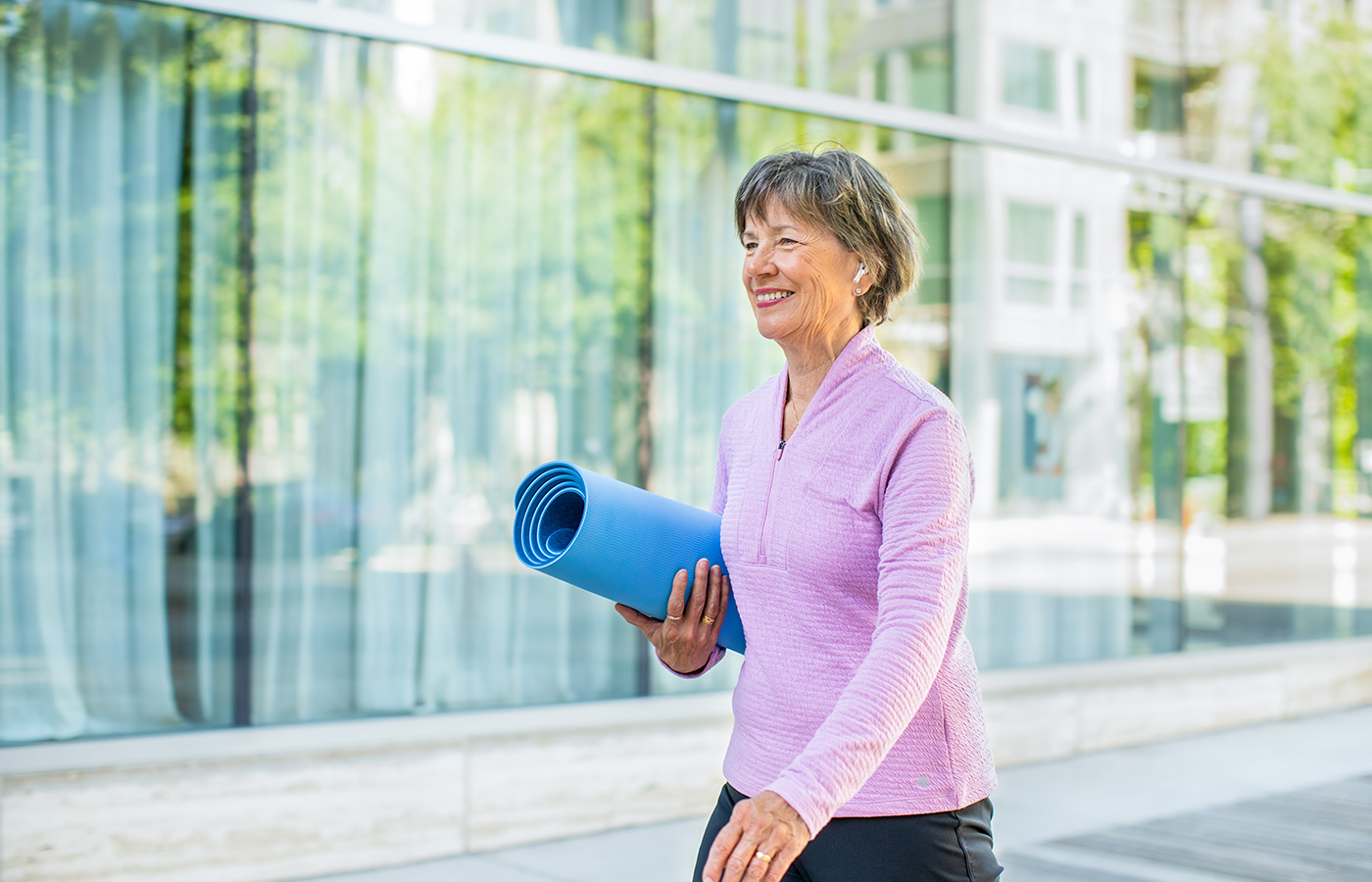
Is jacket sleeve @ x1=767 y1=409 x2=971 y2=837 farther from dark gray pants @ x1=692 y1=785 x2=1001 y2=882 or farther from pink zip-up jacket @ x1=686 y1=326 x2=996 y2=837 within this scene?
dark gray pants @ x1=692 y1=785 x2=1001 y2=882

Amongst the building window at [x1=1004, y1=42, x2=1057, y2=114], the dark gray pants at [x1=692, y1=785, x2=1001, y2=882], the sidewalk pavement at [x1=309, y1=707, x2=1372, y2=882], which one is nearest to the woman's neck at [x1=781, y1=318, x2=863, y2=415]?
the dark gray pants at [x1=692, y1=785, x2=1001, y2=882]

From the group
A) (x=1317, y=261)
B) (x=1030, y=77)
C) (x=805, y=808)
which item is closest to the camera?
(x=805, y=808)

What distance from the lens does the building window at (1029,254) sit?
6.81 metres

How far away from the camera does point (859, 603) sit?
1.69 metres

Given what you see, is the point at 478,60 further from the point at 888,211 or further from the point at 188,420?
the point at 888,211

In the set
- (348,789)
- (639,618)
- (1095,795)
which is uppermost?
(639,618)

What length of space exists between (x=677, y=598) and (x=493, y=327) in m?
3.65

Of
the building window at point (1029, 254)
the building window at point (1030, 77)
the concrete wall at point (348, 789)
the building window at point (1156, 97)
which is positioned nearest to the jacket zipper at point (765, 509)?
the concrete wall at point (348, 789)

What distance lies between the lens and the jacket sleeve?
1.46m

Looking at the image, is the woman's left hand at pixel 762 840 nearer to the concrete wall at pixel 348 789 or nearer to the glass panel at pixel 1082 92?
the concrete wall at pixel 348 789

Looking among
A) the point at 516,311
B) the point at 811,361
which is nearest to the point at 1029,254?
the point at 516,311

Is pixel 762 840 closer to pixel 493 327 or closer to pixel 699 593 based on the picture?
pixel 699 593

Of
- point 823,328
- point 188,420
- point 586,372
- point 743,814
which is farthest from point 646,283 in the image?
point 743,814

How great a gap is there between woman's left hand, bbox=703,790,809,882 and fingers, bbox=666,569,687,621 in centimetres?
47
